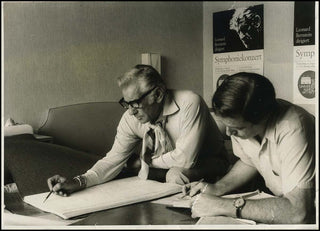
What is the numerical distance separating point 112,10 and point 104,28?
0.13 feet

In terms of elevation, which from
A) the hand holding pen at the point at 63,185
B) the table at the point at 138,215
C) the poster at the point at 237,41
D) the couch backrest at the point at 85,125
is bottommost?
the table at the point at 138,215

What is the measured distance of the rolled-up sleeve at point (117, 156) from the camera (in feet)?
2.35

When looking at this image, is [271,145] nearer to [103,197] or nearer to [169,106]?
[169,106]

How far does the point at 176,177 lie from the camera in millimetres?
701

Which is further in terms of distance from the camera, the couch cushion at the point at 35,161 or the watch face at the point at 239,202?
the couch cushion at the point at 35,161

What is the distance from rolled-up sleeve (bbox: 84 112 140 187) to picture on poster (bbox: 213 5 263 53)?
Answer: 0.24 m

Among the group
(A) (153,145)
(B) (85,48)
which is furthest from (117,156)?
(B) (85,48)

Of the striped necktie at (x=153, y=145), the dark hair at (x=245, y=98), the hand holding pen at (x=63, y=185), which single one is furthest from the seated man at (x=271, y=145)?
the hand holding pen at (x=63, y=185)

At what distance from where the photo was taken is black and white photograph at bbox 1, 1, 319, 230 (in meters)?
0.63

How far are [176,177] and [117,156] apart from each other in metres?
0.13

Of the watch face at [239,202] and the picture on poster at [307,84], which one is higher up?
the picture on poster at [307,84]

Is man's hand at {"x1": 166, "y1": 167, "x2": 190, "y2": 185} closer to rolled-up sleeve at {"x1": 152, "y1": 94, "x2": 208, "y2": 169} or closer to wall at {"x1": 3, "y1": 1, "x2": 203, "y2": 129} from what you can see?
rolled-up sleeve at {"x1": 152, "y1": 94, "x2": 208, "y2": 169}

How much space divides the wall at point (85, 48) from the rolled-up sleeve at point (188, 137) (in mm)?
39

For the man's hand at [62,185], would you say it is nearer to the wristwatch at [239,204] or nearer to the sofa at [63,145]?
the sofa at [63,145]
